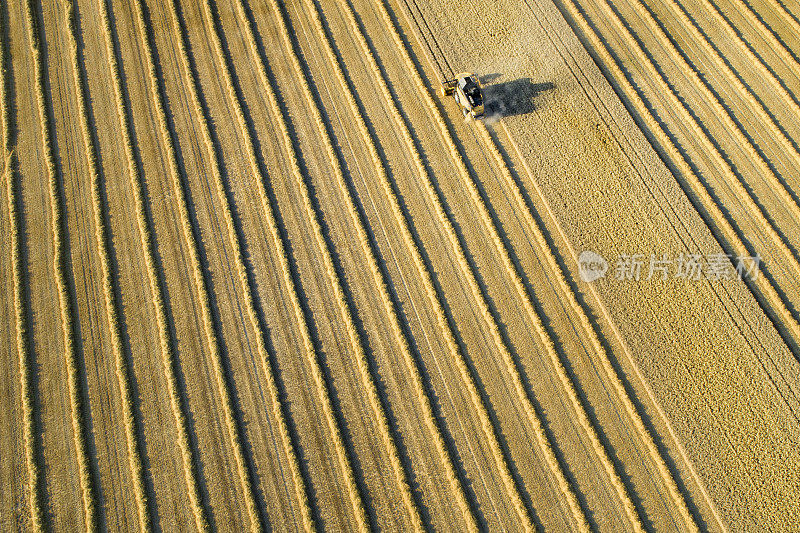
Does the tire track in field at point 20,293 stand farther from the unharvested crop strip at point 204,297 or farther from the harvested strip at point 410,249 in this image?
the harvested strip at point 410,249

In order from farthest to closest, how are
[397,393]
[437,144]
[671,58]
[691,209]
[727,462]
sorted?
[671,58] → [437,144] → [691,209] → [397,393] → [727,462]

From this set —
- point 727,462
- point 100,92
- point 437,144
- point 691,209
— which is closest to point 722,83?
point 691,209

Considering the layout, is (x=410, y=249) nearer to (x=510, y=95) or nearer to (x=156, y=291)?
(x=510, y=95)

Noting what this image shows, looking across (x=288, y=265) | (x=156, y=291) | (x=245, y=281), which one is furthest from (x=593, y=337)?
(x=156, y=291)

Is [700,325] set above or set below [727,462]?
above

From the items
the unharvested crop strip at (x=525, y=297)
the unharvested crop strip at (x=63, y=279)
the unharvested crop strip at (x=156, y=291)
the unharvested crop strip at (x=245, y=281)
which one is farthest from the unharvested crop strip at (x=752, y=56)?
the unharvested crop strip at (x=63, y=279)

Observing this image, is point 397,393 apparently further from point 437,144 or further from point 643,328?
point 437,144
